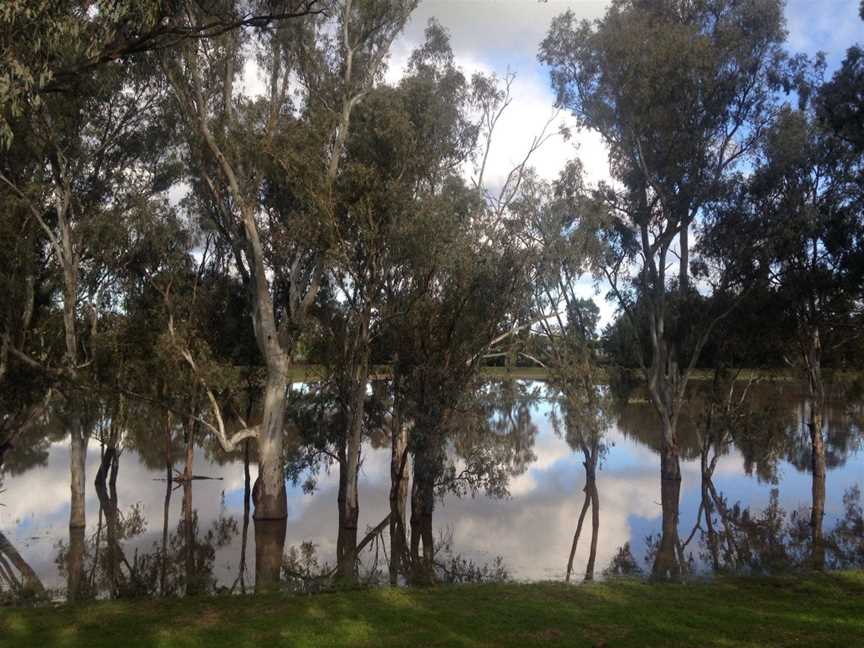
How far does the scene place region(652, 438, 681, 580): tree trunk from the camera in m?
10.1

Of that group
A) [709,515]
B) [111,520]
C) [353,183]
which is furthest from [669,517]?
[111,520]

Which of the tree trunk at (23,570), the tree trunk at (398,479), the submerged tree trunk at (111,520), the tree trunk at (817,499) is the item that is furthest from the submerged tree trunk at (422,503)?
the tree trunk at (817,499)

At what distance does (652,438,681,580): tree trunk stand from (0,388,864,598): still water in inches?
8.8

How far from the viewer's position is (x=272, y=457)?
14.1 metres

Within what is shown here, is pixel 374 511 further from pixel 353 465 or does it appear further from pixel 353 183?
pixel 353 183

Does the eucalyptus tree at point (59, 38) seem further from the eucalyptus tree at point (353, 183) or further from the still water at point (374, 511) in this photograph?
the eucalyptus tree at point (353, 183)

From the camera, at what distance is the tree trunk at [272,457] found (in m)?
13.8

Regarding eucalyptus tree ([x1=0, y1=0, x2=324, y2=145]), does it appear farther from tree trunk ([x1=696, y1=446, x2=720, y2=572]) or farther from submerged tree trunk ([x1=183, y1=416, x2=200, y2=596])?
tree trunk ([x1=696, y1=446, x2=720, y2=572])

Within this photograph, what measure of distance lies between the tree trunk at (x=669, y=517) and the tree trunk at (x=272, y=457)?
6286 mm

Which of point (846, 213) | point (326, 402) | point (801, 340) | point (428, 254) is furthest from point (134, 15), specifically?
point (801, 340)

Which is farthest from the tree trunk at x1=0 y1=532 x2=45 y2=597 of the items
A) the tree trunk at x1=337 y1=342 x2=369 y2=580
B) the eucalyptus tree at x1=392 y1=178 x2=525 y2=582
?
the eucalyptus tree at x1=392 y1=178 x2=525 y2=582

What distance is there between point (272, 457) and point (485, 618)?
8.46 m

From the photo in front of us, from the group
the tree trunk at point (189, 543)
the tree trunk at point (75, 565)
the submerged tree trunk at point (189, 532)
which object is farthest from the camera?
the submerged tree trunk at point (189, 532)

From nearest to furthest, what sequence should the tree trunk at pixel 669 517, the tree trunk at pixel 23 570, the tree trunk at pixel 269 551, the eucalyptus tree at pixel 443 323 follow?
the tree trunk at pixel 23 570, the tree trunk at pixel 269 551, the tree trunk at pixel 669 517, the eucalyptus tree at pixel 443 323
